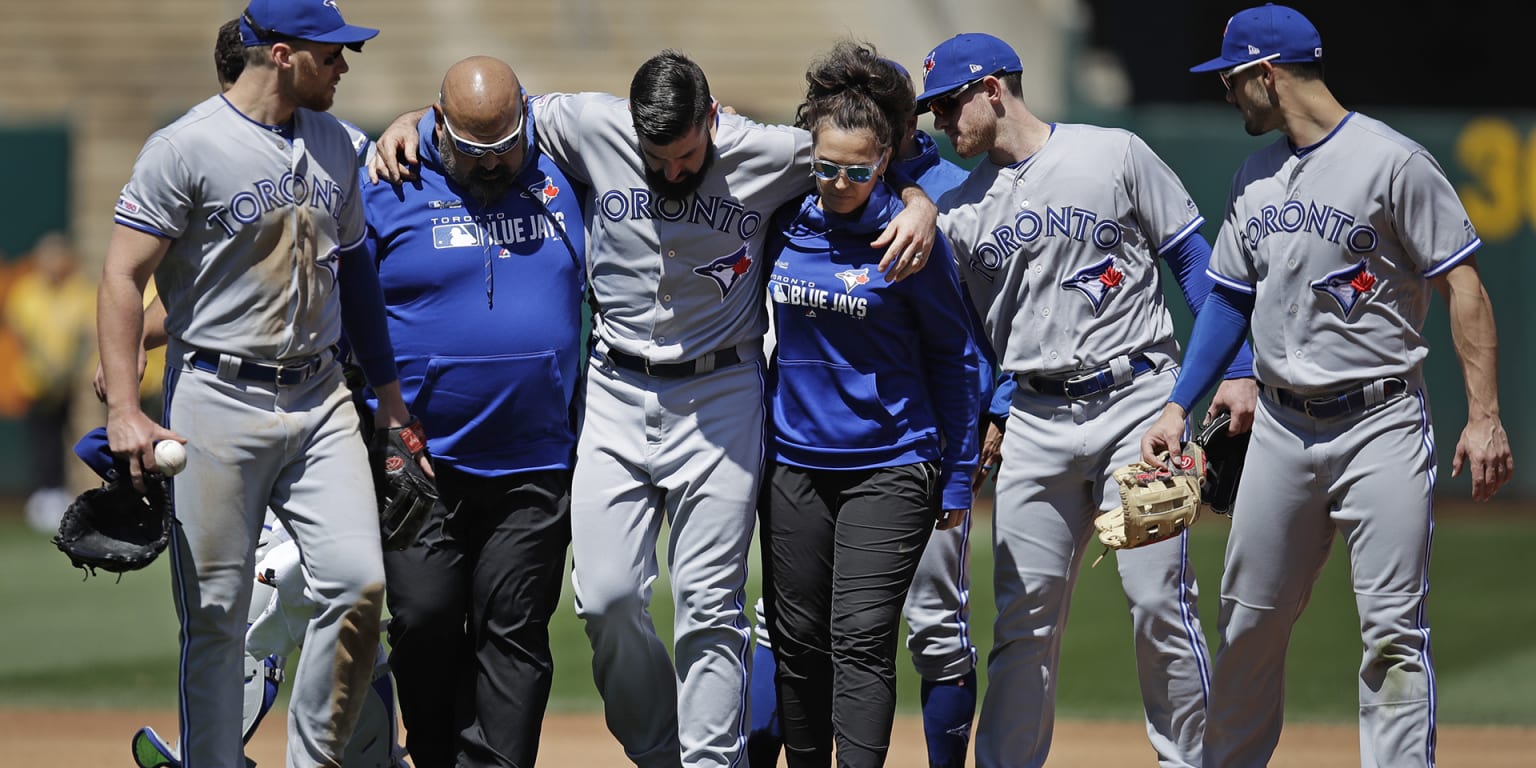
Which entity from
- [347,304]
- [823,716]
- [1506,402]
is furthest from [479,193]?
[1506,402]

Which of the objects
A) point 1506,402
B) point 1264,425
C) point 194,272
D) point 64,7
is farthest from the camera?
point 64,7

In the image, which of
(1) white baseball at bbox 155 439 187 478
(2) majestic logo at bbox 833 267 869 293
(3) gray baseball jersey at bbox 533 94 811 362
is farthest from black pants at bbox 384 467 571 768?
(2) majestic logo at bbox 833 267 869 293

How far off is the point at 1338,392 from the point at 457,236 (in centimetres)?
249

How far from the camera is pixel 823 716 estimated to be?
477cm

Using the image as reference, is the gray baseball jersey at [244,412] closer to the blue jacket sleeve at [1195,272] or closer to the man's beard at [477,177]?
the man's beard at [477,177]

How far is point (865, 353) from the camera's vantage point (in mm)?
4715

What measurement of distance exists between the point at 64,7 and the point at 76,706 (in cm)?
1149

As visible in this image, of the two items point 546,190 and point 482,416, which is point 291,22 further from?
point 482,416

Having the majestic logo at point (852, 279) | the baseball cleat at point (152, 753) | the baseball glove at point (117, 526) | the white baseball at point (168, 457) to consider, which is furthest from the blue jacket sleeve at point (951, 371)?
the baseball cleat at point (152, 753)

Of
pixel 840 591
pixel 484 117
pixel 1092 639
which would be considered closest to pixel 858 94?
pixel 484 117

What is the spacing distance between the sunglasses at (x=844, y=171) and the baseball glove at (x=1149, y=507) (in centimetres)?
108

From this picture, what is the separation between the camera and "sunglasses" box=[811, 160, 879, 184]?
4.53 meters

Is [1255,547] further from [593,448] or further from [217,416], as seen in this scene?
[217,416]

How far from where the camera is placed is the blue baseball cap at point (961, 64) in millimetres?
4898
